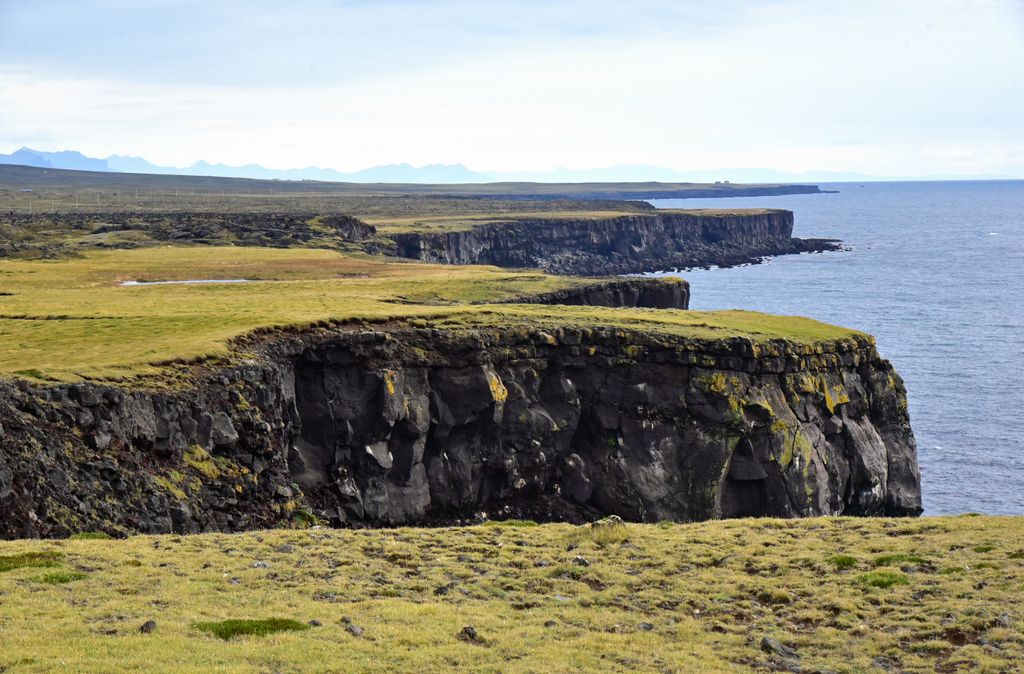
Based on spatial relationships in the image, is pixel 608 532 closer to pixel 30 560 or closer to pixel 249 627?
pixel 249 627

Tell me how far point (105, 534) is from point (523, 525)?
13549mm

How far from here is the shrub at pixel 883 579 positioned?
88.2ft

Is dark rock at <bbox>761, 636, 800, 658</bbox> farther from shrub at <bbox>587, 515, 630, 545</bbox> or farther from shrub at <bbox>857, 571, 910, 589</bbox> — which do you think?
shrub at <bbox>587, 515, 630, 545</bbox>

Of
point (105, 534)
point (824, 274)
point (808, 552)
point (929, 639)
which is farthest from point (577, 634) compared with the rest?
point (824, 274)

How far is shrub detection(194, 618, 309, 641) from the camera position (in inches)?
879

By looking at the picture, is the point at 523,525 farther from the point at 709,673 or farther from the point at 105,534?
the point at 709,673

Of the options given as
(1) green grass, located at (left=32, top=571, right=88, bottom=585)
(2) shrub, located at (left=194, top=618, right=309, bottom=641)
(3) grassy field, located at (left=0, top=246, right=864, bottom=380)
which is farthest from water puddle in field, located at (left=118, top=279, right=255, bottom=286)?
(2) shrub, located at (left=194, top=618, right=309, bottom=641)

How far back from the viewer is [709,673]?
21.0 m

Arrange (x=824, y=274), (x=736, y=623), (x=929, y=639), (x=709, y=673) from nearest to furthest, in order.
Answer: (x=709, y=673)
(x=929, y=639)
(x=736, y=623)
(x=824, y=274)

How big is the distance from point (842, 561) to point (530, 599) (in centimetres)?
891

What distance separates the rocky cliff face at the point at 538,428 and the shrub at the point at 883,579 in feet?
→ 76.3

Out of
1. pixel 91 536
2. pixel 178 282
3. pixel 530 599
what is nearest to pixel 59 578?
pixel 91 536

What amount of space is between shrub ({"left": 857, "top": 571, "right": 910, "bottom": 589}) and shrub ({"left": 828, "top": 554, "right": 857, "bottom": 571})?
126 cm

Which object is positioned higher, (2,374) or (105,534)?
(2,374)
